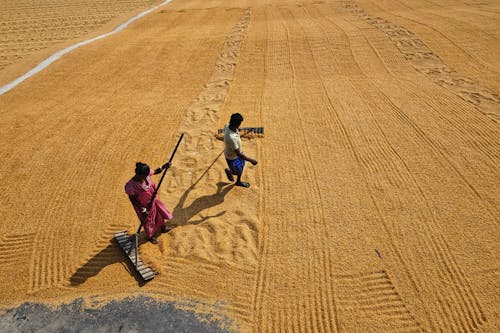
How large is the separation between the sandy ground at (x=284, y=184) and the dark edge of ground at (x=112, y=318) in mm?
168

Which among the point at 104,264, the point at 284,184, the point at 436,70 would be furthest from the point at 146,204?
the point at 436,70

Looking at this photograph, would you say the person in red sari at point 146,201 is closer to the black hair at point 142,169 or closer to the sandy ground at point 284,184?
the black hair at point 142,169

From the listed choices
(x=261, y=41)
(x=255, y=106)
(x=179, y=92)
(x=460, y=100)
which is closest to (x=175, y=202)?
(x=255, y=106)

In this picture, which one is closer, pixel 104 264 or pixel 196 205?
pixel 104 264

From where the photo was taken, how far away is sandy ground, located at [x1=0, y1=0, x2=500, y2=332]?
16.2 ft

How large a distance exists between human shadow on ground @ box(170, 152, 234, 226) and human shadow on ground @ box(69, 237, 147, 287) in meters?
0.82

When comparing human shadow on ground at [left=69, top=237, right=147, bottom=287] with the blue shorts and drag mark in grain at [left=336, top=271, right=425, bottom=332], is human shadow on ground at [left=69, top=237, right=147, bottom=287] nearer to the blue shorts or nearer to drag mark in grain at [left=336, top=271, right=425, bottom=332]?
the blue shorts

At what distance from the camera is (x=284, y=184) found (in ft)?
22.9

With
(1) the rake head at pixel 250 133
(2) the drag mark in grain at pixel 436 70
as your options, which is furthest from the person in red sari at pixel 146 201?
(2) the drag mark in grain at pixel 436 70

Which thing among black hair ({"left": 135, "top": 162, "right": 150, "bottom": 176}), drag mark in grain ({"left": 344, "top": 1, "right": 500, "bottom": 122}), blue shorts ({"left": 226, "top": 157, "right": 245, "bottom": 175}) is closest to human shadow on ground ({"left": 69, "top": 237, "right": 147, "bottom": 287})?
black hair ({"left": 135, "top": 162, "right": 150, "bottom": 176})

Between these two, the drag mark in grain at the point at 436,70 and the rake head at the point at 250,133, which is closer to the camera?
the rake head at the point at 250,133

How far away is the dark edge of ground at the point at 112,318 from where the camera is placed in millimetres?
4613

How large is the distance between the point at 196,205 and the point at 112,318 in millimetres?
2530

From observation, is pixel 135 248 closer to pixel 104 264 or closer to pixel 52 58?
pixel 104 264
